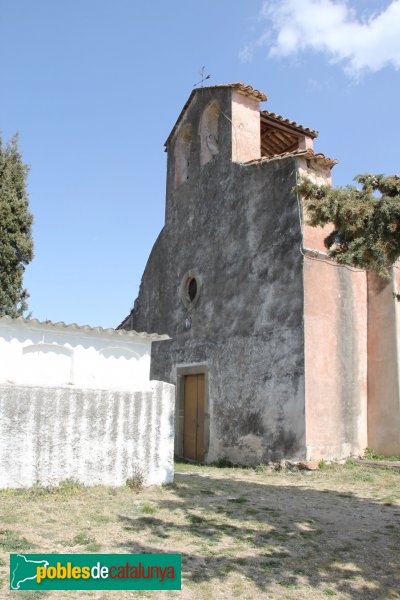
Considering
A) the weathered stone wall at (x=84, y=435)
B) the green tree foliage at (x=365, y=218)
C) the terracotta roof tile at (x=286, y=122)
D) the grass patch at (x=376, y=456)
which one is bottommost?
the grass patch at (x=376, y=456)

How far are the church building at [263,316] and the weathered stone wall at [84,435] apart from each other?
3328 millimetres

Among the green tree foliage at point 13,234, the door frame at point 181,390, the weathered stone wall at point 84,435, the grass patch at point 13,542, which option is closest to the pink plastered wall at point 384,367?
the door frame at point 181,390

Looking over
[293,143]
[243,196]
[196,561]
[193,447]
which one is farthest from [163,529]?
[293,143]

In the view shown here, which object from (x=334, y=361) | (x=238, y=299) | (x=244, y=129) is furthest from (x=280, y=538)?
(x=244, y=129)

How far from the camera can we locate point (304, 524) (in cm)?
→ 615

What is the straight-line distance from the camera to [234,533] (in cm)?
567

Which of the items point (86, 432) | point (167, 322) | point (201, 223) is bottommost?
point (86, 432)

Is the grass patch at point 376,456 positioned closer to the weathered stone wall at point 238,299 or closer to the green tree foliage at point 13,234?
the weathered stone wall at point 238,299

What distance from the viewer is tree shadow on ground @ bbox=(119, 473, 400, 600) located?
14.8 feet

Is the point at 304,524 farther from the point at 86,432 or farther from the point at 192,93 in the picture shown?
the point at 192,93

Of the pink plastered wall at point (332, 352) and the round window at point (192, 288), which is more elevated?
the round window at point (192, 288)

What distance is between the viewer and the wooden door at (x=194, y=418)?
13070 millimetres

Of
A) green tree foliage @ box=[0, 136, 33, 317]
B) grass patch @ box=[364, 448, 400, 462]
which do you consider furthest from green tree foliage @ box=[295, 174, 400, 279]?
green tree foliage @ box=[0, 136, 33, 317]

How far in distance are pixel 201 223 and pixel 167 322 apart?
3.08m
